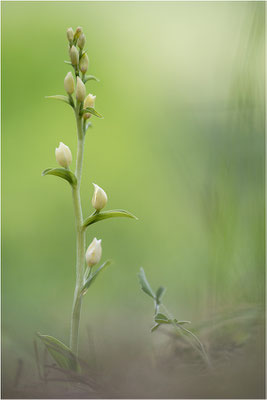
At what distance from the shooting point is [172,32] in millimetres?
2389

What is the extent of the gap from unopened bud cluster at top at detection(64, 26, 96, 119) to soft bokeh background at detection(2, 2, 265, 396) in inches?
15.5

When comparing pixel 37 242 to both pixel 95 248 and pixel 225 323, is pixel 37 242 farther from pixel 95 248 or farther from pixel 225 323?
pixel 225 323

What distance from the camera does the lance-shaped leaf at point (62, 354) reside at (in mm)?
707

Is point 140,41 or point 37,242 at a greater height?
point 140,41

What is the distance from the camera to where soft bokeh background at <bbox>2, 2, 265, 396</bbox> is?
3.67ft

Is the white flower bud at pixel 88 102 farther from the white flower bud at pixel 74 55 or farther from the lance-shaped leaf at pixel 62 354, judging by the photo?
the lance-shaped leaf at pixel 62 354

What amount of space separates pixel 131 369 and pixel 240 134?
0.65 m

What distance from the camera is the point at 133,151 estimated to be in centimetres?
231

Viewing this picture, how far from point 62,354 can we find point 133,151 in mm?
1674

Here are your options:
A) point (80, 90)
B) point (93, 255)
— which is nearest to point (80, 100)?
point (80, 90)

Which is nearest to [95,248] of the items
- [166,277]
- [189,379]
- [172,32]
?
[189,379]

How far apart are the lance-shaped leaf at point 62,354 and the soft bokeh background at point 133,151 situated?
271 mm

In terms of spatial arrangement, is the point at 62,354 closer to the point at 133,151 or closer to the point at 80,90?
the point at 80,90

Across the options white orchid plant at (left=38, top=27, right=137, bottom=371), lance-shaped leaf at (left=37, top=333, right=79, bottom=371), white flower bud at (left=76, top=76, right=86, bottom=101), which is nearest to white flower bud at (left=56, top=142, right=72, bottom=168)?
white orchid plant at (left=38, top=27, right=137, bottom=371)
